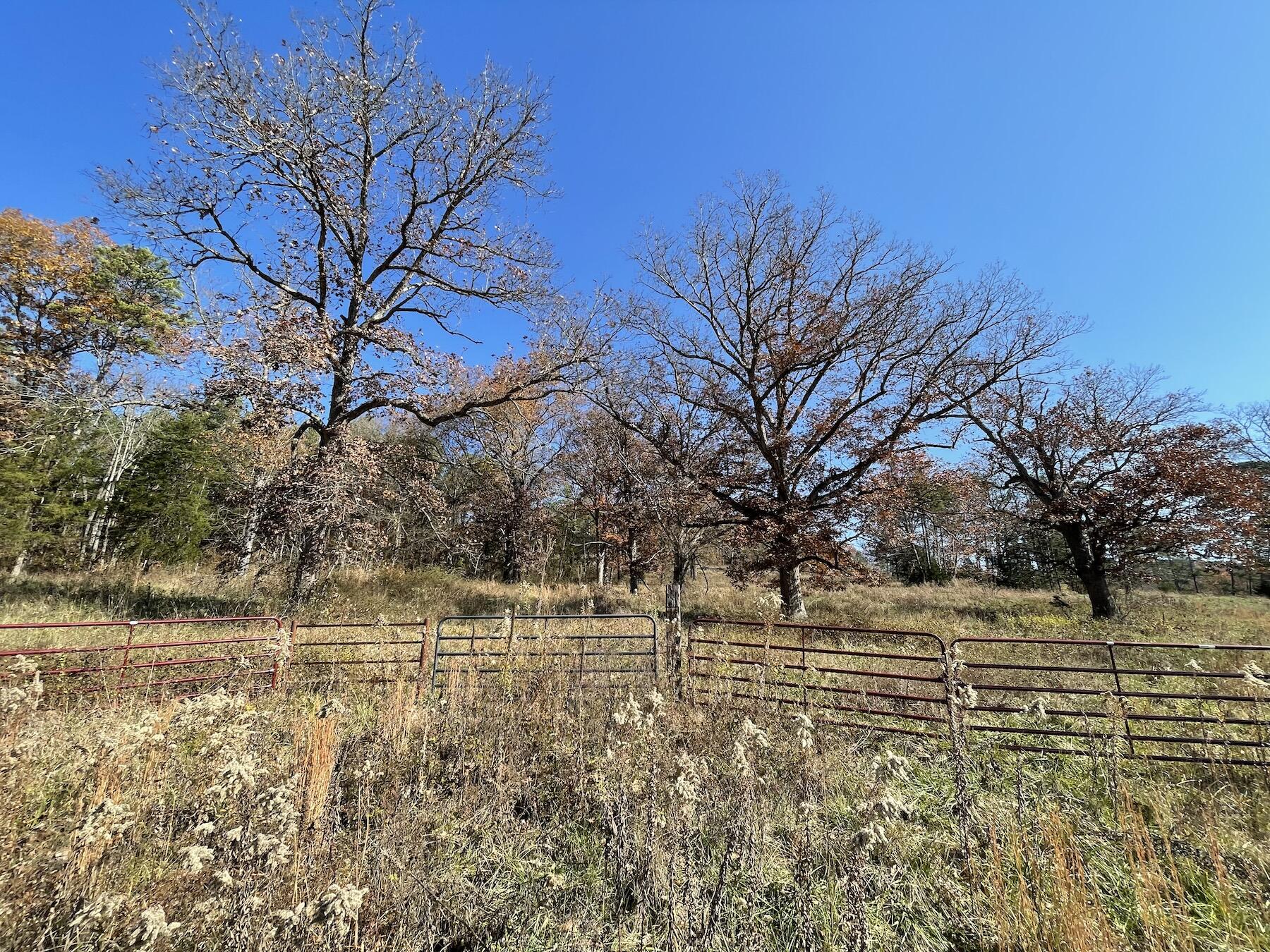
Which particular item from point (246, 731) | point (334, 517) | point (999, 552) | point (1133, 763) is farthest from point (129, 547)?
point (999, 552)

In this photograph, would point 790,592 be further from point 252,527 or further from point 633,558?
point 252,527

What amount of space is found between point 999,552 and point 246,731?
166 feet

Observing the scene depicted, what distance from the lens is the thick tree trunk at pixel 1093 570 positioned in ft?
53.7

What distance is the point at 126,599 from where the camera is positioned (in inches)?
444

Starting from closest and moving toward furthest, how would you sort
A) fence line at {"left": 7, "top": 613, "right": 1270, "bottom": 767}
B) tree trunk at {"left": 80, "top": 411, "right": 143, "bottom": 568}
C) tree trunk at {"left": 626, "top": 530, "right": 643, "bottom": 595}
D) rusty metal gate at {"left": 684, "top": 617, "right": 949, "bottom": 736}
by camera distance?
1. fence line at {"left": 7, "top": 613, "right": 1270, "bottom": 767}
2. rusty metal gate at {"left": 684, "top": 617, "right": 949, "bottom": 736}
3. tree trunk at {"left": 80, "top": 411, "right": 143, "bottom": 568}
4. tree trunk at {"left": 626, "top": 530, "right": 643, "bottom": 595}

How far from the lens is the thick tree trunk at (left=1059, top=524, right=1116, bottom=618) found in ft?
53.7

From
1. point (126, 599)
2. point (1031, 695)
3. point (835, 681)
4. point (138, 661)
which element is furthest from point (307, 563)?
point (1031, 695)

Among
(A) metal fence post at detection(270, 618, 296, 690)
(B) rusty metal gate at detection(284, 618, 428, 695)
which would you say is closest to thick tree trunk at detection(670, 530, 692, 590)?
(B) rusty metal gate at detection(284, 618, 428, 695)

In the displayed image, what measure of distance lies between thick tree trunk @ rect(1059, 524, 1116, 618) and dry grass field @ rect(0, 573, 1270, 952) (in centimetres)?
1506

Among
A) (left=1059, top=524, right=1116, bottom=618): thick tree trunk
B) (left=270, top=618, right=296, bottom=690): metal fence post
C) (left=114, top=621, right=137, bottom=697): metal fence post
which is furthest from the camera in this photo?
(left=1059, top=524, right=1116, bottom=618): thick tree trunk

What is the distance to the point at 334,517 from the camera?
11.3m

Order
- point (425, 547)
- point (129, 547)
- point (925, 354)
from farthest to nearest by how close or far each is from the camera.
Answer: point (425, 547)
point (129, 547)
point (925, 354)

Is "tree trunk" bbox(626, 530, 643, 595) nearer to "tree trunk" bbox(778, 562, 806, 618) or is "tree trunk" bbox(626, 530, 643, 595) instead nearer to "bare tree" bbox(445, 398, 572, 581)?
"bare tree" bbox(445, 398, 572, 581)

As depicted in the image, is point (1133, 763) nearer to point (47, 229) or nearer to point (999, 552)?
point (47, 229)
